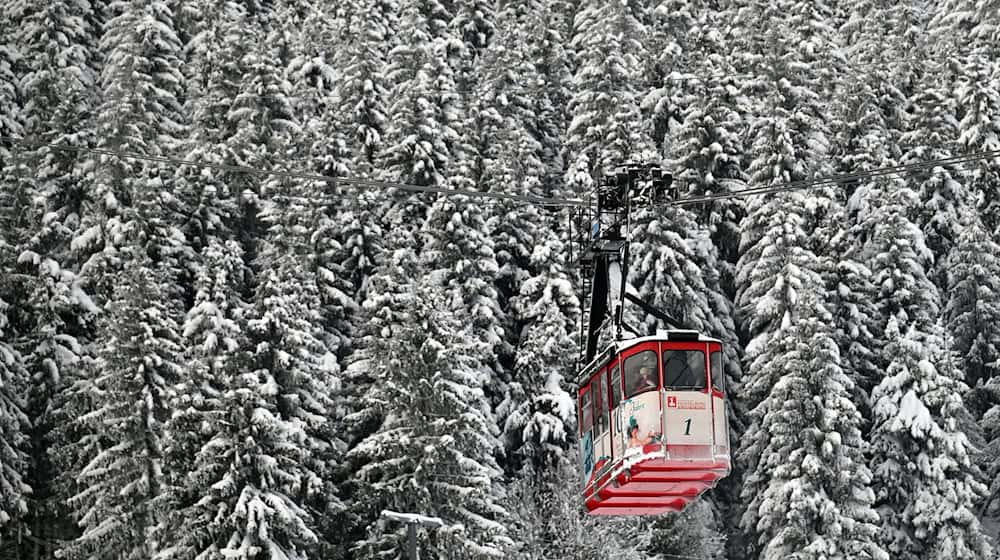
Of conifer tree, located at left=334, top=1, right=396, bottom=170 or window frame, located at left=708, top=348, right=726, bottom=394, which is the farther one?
conifer tree, located at left=334, top=1, right=396, bottom=170

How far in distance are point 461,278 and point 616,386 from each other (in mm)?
33500

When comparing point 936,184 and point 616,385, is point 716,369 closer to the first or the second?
point 616,385

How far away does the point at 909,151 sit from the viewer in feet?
221

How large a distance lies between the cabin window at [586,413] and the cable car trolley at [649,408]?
11cm

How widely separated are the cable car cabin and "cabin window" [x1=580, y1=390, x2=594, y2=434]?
0.76 meters

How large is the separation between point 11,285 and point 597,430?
34.4m

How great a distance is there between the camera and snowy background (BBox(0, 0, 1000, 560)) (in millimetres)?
49125

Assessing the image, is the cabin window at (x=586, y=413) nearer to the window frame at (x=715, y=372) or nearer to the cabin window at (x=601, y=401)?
the cabin window at (x=601, y=401)

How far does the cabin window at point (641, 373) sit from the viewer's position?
89.4ft

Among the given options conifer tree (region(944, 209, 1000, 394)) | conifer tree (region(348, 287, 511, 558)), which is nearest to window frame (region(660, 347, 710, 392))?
conifer tree (region(348, 287, 511, 558))

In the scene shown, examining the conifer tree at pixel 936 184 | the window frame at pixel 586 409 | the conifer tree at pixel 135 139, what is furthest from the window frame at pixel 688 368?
the conifer tree at pixel 936 184

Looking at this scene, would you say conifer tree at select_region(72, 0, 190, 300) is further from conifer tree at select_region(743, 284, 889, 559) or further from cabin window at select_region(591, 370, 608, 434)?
cabin window at select_region(591, 370, 608, 434)

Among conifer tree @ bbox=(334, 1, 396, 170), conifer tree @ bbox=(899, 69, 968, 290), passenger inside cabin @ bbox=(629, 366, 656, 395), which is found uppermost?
conifer tree @ bbox=(334, 1, 396, 170)

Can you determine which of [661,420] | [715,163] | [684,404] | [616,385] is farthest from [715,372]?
[715,163]
